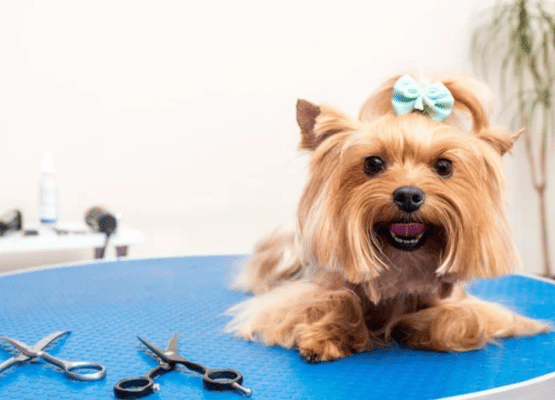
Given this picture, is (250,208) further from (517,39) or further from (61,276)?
(517,39)

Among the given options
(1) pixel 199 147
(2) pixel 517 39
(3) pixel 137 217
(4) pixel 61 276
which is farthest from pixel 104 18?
(2) pixel 517 39

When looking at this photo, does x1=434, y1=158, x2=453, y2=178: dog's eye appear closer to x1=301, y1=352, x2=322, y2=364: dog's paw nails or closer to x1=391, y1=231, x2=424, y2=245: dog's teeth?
x1=391, y1=231, x2=424, y2=245: dog's teeth

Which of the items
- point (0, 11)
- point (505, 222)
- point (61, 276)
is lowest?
point (61, 276)

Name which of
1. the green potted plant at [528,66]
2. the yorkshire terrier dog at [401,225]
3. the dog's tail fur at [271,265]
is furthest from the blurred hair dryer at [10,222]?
the green potted plant at [528,66]

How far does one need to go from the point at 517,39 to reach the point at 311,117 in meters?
2.53

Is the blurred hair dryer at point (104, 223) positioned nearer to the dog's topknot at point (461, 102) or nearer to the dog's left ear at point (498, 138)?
the dog's topknot at point (461, 102)

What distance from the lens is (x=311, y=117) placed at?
3.13 ft

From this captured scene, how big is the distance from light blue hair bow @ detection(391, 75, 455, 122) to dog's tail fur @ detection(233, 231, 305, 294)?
0.45 m

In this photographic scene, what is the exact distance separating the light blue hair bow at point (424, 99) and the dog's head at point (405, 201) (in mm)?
19

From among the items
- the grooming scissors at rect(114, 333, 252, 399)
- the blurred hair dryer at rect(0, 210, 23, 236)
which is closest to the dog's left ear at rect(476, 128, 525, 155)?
the grooming scissors at rect(114, 333, 252, 399)

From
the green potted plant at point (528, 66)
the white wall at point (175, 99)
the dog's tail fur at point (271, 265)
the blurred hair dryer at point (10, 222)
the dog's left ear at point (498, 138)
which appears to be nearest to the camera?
the dog's left ear at point (498, 138)

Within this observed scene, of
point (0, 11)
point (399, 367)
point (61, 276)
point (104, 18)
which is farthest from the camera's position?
point (104, 18)

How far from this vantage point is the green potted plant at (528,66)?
305cm

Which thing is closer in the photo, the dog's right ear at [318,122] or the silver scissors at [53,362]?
the silver scissors at [53,362]
